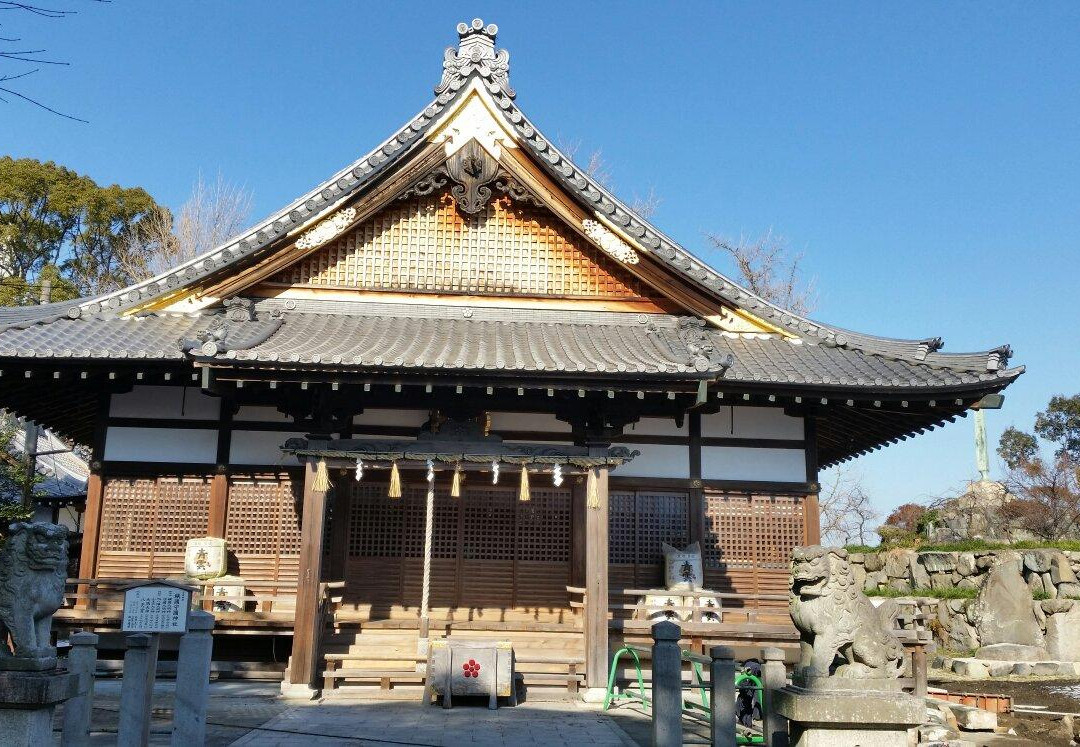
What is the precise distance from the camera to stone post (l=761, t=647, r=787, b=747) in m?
6.91

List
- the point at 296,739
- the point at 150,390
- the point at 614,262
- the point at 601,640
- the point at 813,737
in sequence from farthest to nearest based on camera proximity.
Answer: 1. the point at 614,262
2. the point at 150,390
3. the point at 601,640
4. the point at 296,739
5. the point at 813,737

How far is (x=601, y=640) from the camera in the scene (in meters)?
11.5

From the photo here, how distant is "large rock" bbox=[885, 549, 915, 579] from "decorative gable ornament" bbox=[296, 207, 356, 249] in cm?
2040

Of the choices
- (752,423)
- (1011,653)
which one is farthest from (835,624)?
(1011,653)

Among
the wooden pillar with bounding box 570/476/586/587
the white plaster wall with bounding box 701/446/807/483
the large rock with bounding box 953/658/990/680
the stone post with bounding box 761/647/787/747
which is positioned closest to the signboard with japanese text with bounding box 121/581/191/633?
the stone post with bounding box 761/647/787/747

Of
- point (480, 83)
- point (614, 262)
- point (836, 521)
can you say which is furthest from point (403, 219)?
point (836, 521)

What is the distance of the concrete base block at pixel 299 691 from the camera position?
11.1 m

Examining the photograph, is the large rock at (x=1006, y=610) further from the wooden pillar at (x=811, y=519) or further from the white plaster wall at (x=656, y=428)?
the white plaster wall at (x=656, y=428)

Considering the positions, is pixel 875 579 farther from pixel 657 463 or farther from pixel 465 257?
pixel 465 257

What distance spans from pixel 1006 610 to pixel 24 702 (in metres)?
23.0

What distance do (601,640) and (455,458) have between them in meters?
3.03

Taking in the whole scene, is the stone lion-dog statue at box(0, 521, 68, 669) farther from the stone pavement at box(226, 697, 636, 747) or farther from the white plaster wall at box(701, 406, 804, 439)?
the white plaster wall at box(701, 406, 804, 439)

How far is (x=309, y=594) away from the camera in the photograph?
37.6ft

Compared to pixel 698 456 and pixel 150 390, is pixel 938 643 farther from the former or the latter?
pixel 150 390
